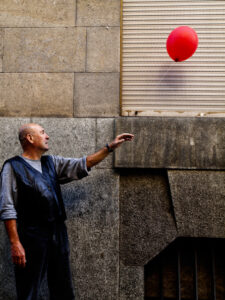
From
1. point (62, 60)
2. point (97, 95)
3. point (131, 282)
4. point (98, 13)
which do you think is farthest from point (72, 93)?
point (131, 282)

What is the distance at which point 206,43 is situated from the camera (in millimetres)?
4059

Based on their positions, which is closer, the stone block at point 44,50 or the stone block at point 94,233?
the stone block at point 94,233

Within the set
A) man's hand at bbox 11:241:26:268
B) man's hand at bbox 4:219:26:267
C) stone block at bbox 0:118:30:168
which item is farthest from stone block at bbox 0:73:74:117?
man's hand at bbox 11:241:26:268

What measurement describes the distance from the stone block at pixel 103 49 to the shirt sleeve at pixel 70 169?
4.86ft

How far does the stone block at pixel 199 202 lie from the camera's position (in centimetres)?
364

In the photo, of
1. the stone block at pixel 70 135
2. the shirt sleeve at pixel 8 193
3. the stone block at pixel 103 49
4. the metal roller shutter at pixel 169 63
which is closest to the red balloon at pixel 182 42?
the metal roller shutter at pixel 169 63

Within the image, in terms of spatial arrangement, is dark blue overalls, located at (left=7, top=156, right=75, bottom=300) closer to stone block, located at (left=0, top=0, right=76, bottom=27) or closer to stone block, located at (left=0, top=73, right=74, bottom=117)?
stone block, located at (left=0, top=73, right=74, bottom=117)

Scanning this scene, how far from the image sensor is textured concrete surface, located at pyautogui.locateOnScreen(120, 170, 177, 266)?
3.68 meters

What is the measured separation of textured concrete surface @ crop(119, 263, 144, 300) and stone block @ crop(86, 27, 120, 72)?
2721 millimetres

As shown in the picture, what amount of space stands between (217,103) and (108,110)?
5.08 feet

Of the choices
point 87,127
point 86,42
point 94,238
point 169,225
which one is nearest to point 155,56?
point 86,42

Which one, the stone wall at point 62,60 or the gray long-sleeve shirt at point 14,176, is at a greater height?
the stone wall at point 62,60

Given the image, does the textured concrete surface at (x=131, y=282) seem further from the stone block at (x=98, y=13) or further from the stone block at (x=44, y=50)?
the stone block at (x=98, y=13)

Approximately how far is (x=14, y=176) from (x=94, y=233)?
1.41 meters
